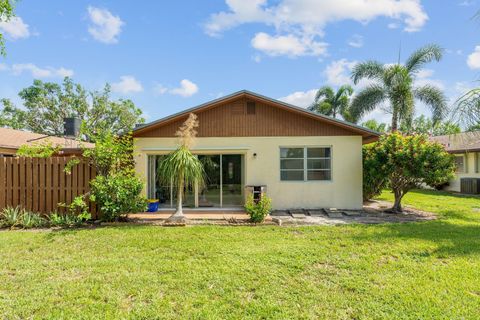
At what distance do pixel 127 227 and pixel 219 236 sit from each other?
304 cm

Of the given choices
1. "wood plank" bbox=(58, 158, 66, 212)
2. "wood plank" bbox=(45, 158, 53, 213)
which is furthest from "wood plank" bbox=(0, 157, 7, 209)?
"wood plank" bbox=(58, 158, 66, 212)

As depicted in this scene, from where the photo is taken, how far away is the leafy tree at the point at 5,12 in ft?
30.5

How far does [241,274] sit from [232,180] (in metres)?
6.85

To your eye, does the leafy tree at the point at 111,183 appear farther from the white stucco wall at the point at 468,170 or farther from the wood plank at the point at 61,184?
the white stucco wall at the point at 468,170

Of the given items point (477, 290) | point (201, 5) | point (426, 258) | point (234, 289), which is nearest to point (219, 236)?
point (234, 289)

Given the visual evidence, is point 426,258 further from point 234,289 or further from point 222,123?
point 222,123

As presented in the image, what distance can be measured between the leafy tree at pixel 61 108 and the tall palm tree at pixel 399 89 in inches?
966

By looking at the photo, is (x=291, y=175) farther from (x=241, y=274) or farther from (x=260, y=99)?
(x=241, y=274)

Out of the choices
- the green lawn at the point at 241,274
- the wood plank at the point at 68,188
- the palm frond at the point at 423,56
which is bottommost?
the green lawn at the point at 241,274

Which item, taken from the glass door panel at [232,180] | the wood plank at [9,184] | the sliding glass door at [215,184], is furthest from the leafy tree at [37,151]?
the glass door panel at [232,180]

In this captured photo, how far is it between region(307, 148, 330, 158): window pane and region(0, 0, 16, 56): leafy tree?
12.2m

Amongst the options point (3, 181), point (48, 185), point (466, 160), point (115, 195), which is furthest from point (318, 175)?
point (466, 160)

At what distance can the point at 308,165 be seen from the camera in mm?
11234

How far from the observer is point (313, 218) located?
30.9 feet
